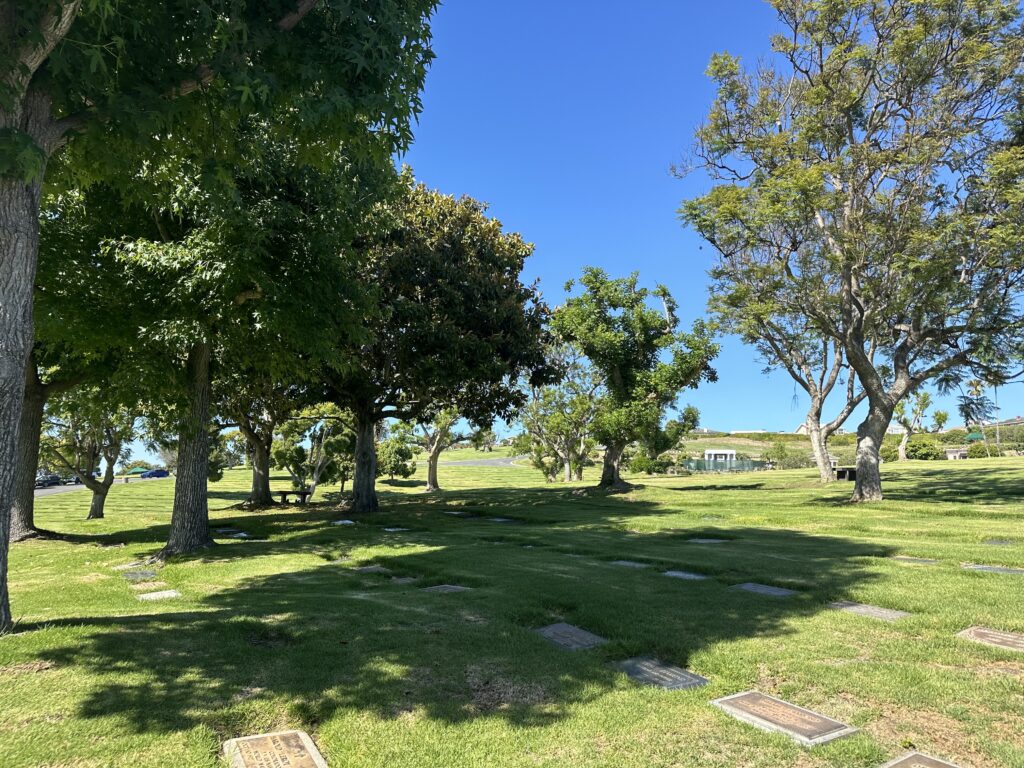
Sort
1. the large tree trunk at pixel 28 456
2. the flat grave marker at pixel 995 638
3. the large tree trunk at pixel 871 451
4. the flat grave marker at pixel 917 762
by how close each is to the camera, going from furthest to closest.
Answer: the large tree trunk at pixel 871 451, the large tree trunk at pixel 28 456, the flat grave marker at pixel 995 638, the flat grave marker at pixel 917 762

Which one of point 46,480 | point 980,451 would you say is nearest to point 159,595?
point 46,480

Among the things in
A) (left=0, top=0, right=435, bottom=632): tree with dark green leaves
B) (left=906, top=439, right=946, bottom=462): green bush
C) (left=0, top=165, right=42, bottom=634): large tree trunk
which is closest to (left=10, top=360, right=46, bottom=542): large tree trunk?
(left=0, top=0, right=435, bottom=632): tree with dark green leaves

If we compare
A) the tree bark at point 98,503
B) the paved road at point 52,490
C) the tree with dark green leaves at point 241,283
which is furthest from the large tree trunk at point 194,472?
the paved road at point 52,490

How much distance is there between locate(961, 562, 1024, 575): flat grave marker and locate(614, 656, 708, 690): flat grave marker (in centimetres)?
618

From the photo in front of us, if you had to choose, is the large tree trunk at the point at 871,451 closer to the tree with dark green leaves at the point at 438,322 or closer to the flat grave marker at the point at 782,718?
the tree with dark green leaves at the point at 438,322

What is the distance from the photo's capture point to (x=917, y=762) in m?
3.10

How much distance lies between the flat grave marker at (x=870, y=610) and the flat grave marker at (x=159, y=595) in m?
8.32

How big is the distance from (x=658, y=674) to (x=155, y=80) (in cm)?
699

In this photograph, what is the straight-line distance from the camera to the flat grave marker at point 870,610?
5796 mm

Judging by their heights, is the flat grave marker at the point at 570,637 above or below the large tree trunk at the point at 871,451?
below

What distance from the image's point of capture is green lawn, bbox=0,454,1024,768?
11.0 ft

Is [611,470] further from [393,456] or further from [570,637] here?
[570,637]

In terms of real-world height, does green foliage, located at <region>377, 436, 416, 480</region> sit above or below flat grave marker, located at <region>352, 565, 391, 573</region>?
above

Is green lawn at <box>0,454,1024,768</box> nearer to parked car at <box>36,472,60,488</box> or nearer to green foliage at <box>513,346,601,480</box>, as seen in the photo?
green foliage at <box>513,346,601,480</box>
